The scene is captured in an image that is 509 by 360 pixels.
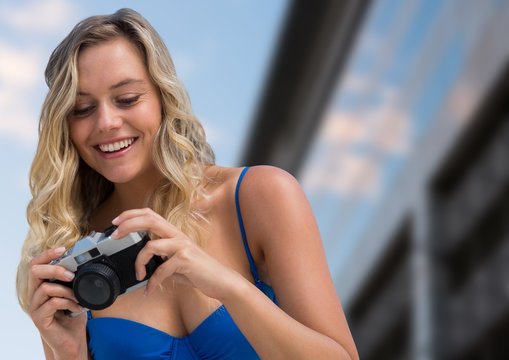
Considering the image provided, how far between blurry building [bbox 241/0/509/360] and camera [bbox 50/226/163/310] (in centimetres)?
1112

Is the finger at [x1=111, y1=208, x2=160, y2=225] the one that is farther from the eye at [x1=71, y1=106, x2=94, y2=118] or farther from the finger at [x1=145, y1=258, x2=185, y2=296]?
the eye at [x1=71, y1=106, x2=94, y2=118]

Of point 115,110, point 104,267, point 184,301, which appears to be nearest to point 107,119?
point 115,110

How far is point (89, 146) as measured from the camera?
2.30 metres

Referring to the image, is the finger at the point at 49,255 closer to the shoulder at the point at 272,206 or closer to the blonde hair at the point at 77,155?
the blonde hair at the point at 77,155

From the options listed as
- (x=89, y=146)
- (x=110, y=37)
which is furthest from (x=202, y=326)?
(x=110, y=37)

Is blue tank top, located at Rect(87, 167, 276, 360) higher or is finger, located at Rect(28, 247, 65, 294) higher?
finger, located at Rect(28, 247, 65, 294)

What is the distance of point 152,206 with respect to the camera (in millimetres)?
2422

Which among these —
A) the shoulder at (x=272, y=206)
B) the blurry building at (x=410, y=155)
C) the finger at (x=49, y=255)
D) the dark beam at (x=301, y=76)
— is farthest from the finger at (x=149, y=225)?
the dark beam at (x=301, y=76)

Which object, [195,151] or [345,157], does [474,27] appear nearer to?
[345,157]

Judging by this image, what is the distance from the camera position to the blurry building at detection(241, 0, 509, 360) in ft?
46.1

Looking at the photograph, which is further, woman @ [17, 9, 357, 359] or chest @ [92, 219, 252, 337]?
chest @ [92, 219, 252, 337]

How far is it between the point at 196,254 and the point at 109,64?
0.65 metres

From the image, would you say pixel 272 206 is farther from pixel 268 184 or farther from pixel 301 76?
pixel 301 76

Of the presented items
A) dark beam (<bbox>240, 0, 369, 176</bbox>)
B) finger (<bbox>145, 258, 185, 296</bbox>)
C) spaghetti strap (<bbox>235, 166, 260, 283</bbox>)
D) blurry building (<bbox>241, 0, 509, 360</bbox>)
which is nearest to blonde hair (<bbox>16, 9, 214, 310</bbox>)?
spaghetti strap (<bbox>235, 166, 260, 283</bbox>)
